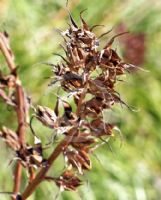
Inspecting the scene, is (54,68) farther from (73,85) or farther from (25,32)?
(25,32)

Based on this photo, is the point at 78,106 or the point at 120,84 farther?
the point at 120,84

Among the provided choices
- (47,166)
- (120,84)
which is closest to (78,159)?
(47,166)

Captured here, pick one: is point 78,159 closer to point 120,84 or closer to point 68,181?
point 68,181

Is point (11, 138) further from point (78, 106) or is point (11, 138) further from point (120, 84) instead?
point (120, 84)

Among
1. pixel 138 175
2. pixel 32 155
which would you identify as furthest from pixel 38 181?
pixel 138 175

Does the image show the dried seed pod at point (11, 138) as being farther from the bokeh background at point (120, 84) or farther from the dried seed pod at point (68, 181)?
the bokeh background at point (120, 84)

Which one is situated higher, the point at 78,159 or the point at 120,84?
the point at 78,159

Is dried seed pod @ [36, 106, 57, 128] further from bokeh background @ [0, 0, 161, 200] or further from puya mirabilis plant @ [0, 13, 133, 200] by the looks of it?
bokeh background @ [0, 0, 161, 200]
